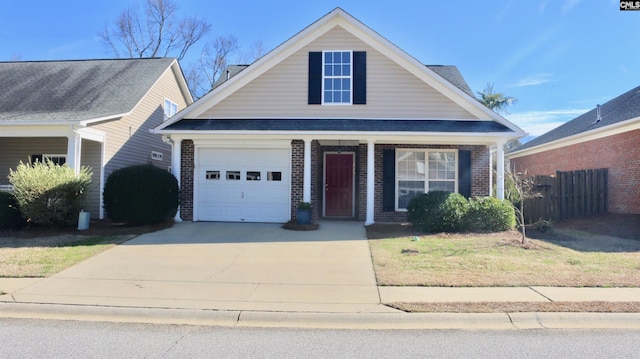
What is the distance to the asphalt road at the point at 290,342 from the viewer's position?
4.16m

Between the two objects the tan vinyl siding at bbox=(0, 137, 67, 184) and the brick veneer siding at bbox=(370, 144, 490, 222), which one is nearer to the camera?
the brick veneer siding at bbox=(370, 144, 490, 222)

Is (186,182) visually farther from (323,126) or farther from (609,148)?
(609,148)

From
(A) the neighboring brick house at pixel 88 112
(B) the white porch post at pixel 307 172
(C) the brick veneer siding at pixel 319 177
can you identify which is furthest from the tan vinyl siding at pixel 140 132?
(B) the white porch post at pixel 307 172

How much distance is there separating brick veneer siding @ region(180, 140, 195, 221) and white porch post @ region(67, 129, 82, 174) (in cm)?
291

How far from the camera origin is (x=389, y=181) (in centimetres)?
1342

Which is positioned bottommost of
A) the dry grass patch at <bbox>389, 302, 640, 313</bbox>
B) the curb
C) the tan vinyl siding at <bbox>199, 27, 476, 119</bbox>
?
the curb

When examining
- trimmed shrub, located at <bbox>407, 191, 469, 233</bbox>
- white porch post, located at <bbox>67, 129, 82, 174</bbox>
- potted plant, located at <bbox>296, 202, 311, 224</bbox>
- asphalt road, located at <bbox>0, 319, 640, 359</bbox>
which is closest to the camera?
asphalt road, located at <bbox>0, 319, 640, 359</bbox>

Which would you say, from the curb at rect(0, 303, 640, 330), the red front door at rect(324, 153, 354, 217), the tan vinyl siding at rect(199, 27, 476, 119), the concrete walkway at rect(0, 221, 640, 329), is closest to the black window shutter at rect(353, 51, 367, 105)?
the tan vinyl siding at rect(199, 27, 476, 119)

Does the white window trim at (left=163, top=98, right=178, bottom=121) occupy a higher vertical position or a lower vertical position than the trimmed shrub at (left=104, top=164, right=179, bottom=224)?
higher

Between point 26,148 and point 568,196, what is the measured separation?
19.9m

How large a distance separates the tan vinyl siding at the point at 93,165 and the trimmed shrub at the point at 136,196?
10.3 ft

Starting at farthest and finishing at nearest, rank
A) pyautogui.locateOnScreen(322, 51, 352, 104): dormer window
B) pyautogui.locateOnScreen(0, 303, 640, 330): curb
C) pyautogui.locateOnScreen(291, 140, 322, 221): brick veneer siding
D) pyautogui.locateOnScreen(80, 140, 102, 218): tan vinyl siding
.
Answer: pyautogui.locateOnScreen(80, 140, 102, 218): tan vinyl siding
pyautogui.locateOnScreen(322, 51, 352, 104): dormer window
pyautogui.locateOnScreen(291, 140, 322, 221): brick veneer siding
pyautogui.locateOnScreen(0, 303, 640, 330): curb

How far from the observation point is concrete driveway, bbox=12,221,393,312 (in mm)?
5688

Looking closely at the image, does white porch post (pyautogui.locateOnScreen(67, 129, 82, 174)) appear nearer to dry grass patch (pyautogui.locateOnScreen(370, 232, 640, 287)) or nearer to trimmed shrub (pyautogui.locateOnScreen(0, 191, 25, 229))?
trimmed shrub (pyautogui.locateOnScreen(0, 191, 25, 229))
